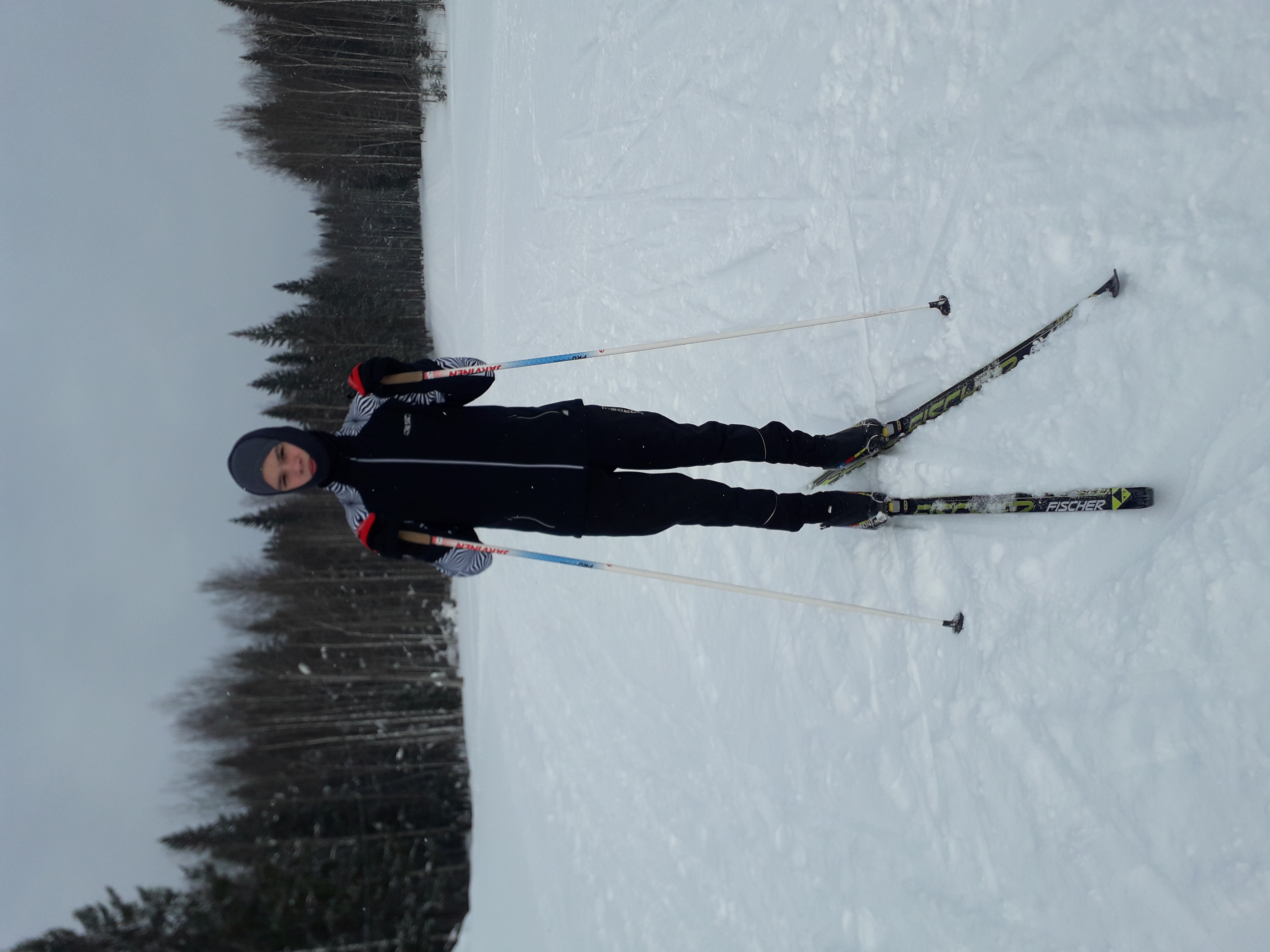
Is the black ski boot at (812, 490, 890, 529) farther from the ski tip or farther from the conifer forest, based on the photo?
the conifer forest

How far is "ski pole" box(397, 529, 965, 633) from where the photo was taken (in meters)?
2.38

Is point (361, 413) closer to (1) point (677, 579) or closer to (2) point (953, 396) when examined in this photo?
(1) point (677, 579)

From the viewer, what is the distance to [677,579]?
7.83 ft

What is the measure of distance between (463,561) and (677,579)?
74 centimetres

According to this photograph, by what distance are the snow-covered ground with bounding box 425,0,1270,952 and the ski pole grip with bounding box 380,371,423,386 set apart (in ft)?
5.16

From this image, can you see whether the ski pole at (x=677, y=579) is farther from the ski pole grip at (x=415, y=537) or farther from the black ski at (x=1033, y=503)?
the black ski at (x=1033, y=503)

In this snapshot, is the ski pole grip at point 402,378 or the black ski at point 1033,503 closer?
the black ski at point 1033,503

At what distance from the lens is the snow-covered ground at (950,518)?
1778 mm

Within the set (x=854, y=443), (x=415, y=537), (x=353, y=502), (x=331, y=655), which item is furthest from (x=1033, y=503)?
(x=331, y=655)

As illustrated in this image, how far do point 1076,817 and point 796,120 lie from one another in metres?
2.90

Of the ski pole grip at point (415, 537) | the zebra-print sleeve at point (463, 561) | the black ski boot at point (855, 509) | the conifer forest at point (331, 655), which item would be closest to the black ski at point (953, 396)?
the black ski boot at point (855, 509)

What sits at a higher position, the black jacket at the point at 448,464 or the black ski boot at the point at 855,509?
the black jacket at the point at 448,464

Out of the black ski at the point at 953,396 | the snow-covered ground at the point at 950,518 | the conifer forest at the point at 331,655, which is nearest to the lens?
the snow-covered ground at the point at 950,518

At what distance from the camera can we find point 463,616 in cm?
1167
